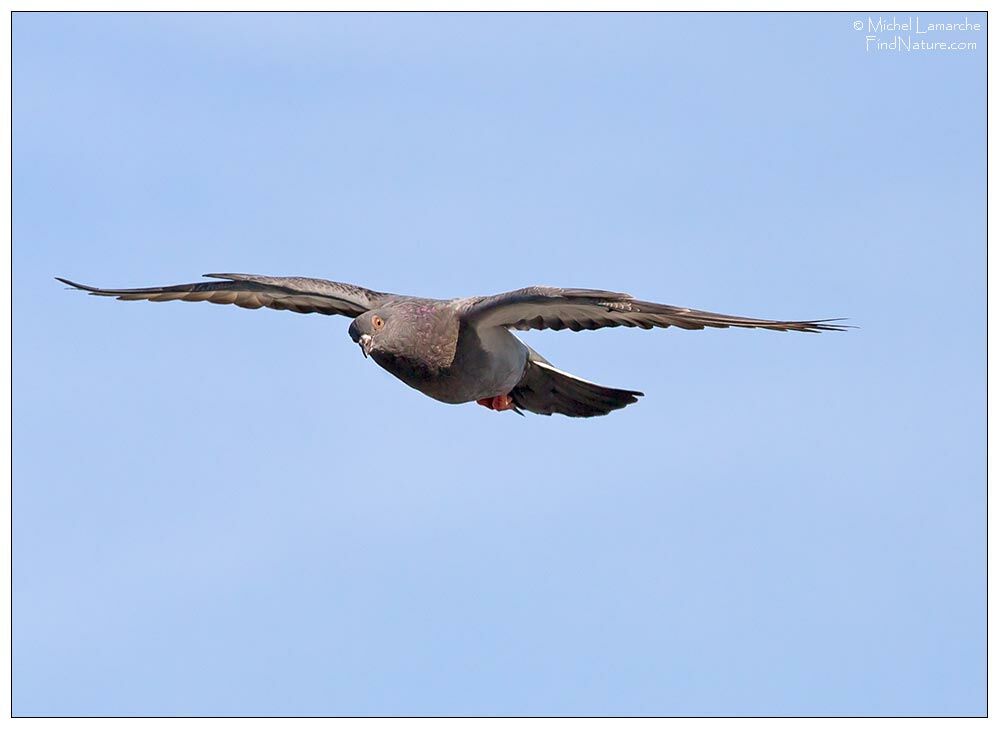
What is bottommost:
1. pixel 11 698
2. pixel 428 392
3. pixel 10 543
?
pixel 11 698

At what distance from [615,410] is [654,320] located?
2699mm

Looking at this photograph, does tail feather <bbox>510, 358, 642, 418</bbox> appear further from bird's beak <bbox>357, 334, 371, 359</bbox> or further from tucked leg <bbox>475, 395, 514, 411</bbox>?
bird's beak <bbox>357, 334, 371, 359</bbox>

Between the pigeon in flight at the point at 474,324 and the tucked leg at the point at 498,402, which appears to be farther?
→ the tucked leg at the point at 498,402

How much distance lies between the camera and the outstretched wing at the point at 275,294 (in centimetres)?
1611

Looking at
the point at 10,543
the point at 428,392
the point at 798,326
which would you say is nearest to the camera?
the point at 798,326

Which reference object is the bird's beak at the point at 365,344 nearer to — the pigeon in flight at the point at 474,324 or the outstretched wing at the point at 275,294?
the pigeon in flight at the point at 474,324

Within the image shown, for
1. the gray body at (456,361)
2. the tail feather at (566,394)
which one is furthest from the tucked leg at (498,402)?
the gray body at (456,361)

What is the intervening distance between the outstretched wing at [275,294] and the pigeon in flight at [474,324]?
10 mm

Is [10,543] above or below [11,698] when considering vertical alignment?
above

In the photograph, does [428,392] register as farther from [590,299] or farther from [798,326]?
[798,326]

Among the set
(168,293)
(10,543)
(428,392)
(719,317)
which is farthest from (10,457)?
(719,317)

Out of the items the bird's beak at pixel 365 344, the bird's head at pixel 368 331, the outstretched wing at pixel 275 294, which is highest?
the outstretched wing at pixel 275 294

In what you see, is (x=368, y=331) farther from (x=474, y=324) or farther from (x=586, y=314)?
(x=586, y=314)

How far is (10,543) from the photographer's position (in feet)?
54.4
